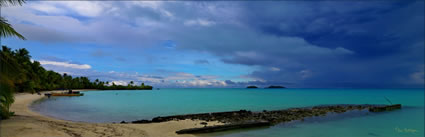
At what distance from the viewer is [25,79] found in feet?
26.5

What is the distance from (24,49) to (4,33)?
56.8 meters

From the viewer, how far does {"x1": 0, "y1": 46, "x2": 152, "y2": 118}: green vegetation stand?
25.0ft

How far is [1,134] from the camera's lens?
28.7 feet

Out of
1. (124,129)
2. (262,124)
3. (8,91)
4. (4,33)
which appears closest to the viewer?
(4,33)

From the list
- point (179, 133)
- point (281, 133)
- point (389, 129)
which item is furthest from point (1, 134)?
point (389, 129)

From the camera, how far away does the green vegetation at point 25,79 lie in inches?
300

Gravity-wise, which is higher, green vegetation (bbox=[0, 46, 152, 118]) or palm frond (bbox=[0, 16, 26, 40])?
palm frond (bbox=[0, 16, 26, 40])

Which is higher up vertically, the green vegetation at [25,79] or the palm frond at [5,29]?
the palm frond at [5,29]

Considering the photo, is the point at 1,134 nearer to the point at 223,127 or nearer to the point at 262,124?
the point at 223,127

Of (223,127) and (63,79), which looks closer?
(223,127)

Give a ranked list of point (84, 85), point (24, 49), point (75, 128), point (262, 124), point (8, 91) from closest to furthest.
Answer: point (8, 91) < point (75, 128) < point (262, 124) < point (24, 49) < point (84, 85)

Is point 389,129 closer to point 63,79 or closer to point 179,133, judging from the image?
point 179,133

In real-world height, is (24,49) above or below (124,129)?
above

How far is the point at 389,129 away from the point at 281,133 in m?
9.61
